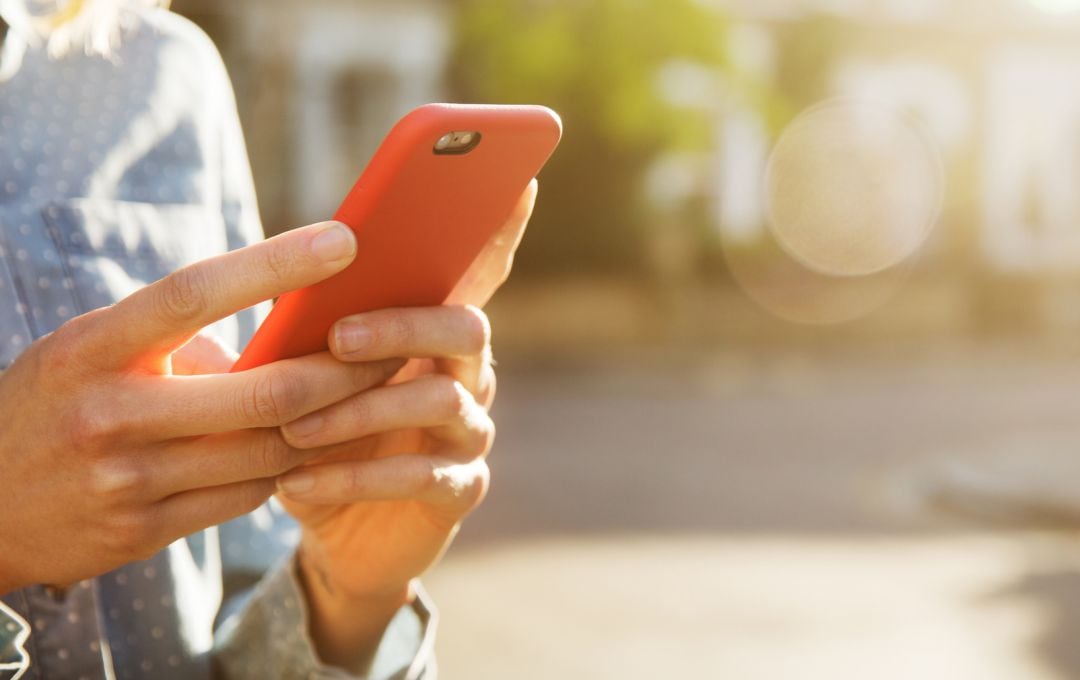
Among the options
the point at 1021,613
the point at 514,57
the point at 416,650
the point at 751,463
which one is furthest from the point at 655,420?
the point at 416,650

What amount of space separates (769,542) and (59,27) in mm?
6219

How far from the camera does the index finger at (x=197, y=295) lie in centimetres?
96

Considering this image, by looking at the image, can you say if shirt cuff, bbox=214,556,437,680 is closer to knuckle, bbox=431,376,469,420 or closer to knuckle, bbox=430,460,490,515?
knuckle, bbox=430,460,490,515

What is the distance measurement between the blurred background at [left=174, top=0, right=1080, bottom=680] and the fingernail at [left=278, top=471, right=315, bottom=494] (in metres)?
3.89

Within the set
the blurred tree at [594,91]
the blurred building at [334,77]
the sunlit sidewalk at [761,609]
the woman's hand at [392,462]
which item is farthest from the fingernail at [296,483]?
the blurred building at [334,77]

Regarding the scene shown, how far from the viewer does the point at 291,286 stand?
3.28ft

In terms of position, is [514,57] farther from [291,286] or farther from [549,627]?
[291,286]

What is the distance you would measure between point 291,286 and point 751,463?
888cm

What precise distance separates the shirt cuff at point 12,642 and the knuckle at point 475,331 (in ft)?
1.57

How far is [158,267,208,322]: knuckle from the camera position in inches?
37.9

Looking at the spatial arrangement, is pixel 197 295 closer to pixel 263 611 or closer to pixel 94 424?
pixel 94 424

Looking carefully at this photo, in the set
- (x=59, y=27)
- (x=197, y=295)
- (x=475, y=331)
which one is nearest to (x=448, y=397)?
(x=475, y=331)

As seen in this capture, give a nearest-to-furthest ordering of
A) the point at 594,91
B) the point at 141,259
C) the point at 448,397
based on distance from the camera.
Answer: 1. the point at 448,397
2. the point at 141,259
3. the point at 594,91

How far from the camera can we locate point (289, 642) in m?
1.38
